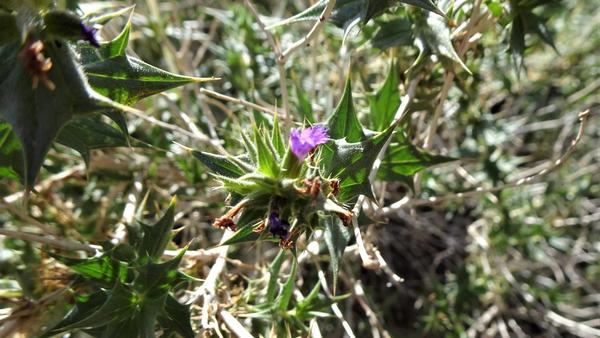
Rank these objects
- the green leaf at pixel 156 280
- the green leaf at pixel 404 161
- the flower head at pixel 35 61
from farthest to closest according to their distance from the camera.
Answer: the green leaf at pixel 404 161, the green leaf at pixel 156 280, the flower head at pixel 35 61

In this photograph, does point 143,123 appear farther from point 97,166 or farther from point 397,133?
point 397,133

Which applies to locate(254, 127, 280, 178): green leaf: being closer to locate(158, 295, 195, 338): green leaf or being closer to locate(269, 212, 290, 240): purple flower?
locate(269, 212, 290, 240): purple flower

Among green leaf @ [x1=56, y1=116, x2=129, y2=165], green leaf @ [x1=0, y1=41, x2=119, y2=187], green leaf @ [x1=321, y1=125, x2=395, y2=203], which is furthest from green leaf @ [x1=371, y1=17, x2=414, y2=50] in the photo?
green leaf @ [x1=0, y1=41, x2=119, y2=187]

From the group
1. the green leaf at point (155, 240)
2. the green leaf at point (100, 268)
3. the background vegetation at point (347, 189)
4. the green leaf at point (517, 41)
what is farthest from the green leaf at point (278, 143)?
the green leaf at point (517, 41)

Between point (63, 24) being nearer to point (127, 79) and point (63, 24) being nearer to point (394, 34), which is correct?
point (127, 79)

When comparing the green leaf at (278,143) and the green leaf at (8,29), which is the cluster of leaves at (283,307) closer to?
the green leaf at (278,143)

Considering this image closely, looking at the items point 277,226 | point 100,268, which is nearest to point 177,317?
point 100,268

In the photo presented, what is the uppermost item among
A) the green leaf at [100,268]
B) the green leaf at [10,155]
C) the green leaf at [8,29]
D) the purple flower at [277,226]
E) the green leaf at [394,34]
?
the green leaf at [394,34]

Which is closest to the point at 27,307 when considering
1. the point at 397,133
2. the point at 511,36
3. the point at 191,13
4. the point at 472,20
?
the point at 397,133
